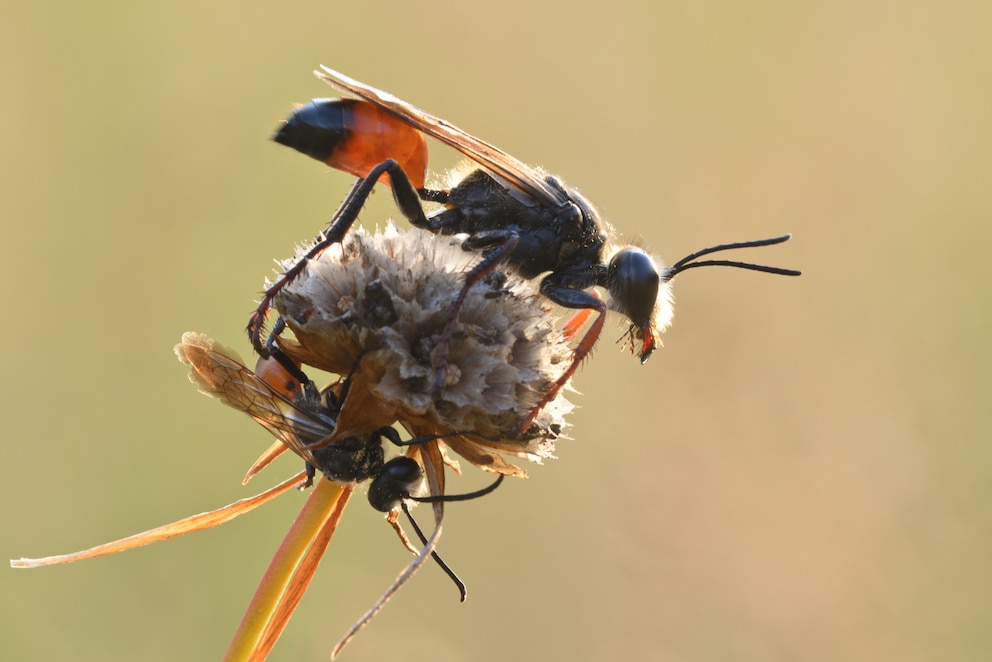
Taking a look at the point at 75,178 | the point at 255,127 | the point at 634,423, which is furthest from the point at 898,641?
the point at 75,178

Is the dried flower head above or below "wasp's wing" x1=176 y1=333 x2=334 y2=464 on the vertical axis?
above

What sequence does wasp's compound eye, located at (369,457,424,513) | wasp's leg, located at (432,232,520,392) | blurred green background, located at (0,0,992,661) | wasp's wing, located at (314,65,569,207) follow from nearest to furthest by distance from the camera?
wasp's leg, located at (432,232,520,392) → wasp's compound eye, located at (369,457,424,513) → wasp's wing, located at (314,65,569,207) → blurred green background, located at (0,0,992,661)

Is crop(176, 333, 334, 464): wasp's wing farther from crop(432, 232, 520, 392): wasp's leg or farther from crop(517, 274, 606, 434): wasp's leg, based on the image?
crop(517, 274, 606, 434): wasp's leg

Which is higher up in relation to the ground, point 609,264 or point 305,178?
point 609,264

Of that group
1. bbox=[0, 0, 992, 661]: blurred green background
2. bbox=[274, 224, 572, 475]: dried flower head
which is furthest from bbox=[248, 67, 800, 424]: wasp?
bbox=[0, 0, 992, 661]: blurred green background

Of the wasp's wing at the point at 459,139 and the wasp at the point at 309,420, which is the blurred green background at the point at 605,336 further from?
the wasp's wing at the point at 459,139

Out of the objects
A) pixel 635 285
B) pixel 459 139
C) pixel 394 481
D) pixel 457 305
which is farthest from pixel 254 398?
pixel 635 285

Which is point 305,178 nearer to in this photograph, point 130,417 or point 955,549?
point 130,417
